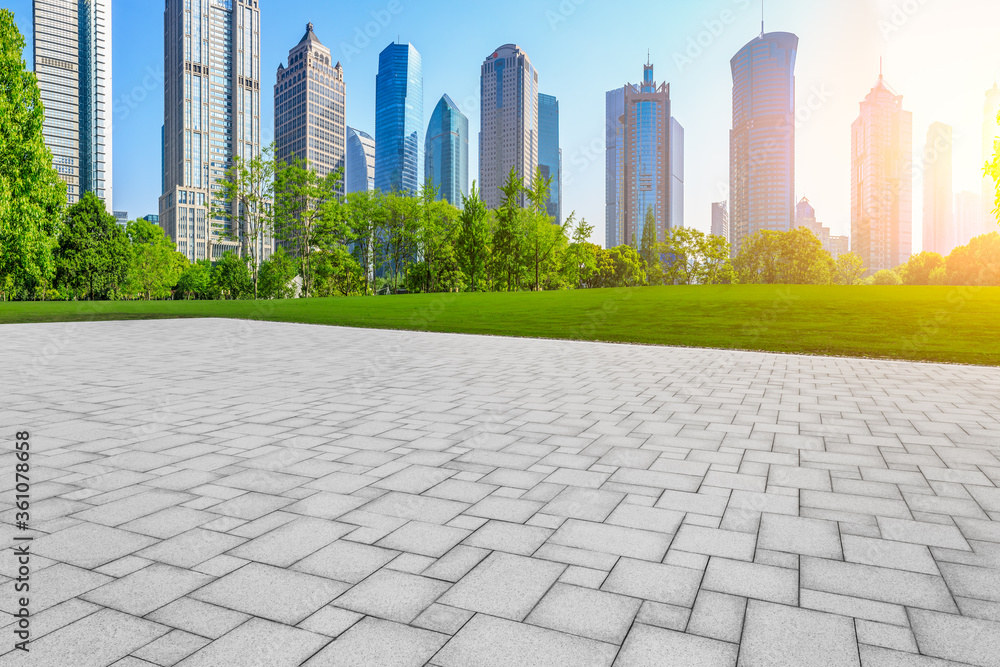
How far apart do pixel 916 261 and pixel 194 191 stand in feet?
518

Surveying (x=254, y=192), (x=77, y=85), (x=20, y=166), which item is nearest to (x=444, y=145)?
(x=77, y=85)

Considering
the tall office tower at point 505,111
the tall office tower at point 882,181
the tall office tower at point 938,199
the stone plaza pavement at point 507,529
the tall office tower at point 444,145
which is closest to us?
the stone plaza pavement at point 507,529

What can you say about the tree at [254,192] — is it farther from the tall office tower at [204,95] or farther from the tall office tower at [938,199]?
the tall office tower at [938,199]

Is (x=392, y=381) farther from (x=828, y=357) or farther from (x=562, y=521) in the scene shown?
(x=828, y=357)

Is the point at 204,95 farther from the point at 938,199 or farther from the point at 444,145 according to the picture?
the point at 938,199

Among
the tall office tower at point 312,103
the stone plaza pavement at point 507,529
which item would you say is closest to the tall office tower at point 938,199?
the tall office tower at point 312,103

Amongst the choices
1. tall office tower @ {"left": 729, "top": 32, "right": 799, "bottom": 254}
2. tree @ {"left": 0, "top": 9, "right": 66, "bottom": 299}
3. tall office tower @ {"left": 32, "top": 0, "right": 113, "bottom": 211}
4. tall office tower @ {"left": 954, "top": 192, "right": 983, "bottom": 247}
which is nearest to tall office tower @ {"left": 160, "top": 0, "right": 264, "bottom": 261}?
tall office tower @ {"left": 32, "top": 0, "right": 113, "bottom": 211}

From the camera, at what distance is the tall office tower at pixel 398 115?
120875 millimetres

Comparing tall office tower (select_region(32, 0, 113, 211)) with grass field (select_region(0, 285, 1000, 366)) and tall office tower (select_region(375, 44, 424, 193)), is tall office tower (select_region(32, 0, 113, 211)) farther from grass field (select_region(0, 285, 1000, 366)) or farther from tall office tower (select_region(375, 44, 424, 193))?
grass field (select_region(0, 285, 1000, 366))

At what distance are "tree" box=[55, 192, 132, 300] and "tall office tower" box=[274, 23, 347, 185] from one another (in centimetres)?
5249

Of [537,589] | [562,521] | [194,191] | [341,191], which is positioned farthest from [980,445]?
[194,191]

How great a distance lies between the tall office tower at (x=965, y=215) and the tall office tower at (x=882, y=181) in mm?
28525

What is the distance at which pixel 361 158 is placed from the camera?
6580 inches

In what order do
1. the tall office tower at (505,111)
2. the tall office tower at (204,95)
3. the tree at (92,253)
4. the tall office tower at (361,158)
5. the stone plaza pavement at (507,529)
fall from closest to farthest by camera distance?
the stone plaza pavement at (507,529) < the tree at (92,253) < the tall office tower at (204,95) < the tall office tower at (361,158) < the tall office tower at (505,111)
